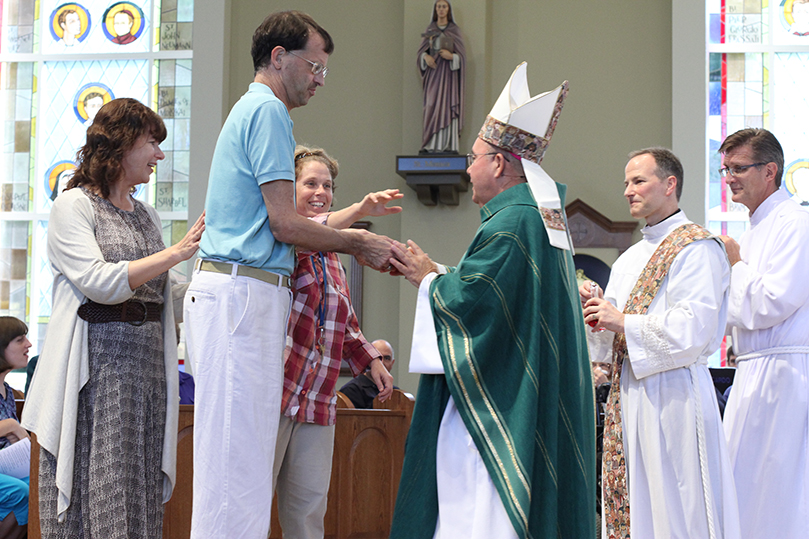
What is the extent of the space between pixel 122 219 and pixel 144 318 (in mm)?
374

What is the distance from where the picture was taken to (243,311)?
233 centimetres

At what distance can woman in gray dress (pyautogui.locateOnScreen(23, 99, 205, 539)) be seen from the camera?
2.65m

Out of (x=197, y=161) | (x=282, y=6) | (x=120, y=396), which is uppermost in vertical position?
(x=282, y=6)

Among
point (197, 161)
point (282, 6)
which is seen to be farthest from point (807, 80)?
point (197, 161)

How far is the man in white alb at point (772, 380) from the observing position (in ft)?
12.1

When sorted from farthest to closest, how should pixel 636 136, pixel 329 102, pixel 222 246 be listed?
1. pixel 329 102
2. pixel 636 136
3. pixel 222 246

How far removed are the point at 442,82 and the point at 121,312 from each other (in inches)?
236

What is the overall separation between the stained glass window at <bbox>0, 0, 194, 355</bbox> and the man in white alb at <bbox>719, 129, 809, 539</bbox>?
6733 mm

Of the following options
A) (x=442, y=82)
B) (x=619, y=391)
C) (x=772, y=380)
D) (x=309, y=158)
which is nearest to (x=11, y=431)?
(x=309, y=158)

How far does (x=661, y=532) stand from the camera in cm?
326

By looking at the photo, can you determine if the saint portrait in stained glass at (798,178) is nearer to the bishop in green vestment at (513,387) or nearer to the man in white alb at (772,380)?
the man in white alb at (772,380)

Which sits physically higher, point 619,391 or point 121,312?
point 121,312

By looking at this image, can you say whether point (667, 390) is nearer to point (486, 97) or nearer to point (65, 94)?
point (486, 97)

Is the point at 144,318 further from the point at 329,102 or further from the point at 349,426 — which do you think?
the point at 329,102
